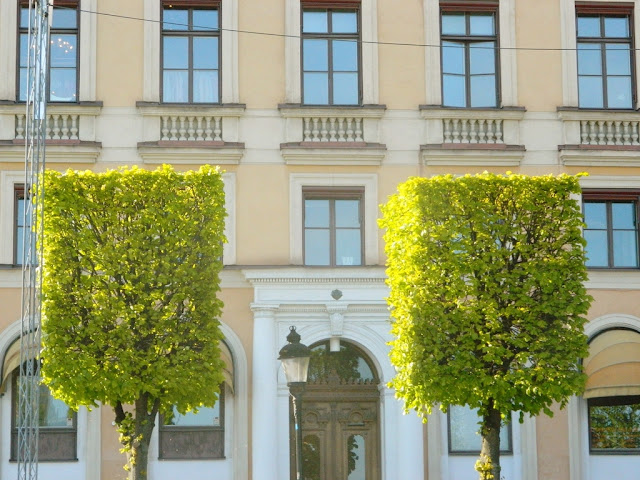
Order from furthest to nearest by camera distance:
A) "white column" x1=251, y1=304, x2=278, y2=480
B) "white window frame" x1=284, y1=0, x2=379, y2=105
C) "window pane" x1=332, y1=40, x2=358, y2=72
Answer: "window pane" x1=332, y1=40, x2=358, y2=72 → "white window frame" x1=284, y1=0, x2=379, y2=105 → "white column" x1=251, y1=304, x2=278, y2=480

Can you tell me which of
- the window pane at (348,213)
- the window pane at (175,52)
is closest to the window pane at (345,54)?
the window pane at (348,213)

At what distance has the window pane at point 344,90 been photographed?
84.2 feet

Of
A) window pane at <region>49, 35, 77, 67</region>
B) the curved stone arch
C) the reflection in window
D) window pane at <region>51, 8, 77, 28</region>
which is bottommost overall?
the reflection in window

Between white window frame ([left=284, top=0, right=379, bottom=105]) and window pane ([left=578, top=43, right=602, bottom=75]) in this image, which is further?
window pane ([left=578, top=43, right=602, bottom=75])

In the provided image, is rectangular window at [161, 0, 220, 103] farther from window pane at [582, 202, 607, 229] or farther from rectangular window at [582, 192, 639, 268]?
rectangular window at [582, 192, 639, 268]

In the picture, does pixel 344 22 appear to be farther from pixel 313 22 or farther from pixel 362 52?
pixel 362 52

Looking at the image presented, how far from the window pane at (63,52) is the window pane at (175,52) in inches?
69.6

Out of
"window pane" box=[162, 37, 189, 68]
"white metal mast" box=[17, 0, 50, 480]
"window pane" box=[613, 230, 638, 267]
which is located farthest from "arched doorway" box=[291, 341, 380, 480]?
"window pane" box=[162, 37, 189, 68]

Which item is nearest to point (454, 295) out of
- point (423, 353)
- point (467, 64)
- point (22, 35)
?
point (423, 353)

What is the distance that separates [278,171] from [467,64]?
4476 millimetres

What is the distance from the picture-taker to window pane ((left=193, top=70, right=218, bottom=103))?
25.4 m

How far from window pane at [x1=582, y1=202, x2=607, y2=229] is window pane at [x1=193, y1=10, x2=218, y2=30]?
8.18 metres

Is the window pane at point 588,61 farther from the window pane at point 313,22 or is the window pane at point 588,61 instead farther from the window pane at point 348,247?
the window pane at point 348,247

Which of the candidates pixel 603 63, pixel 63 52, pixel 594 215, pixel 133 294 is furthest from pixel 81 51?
pixel 594 215
